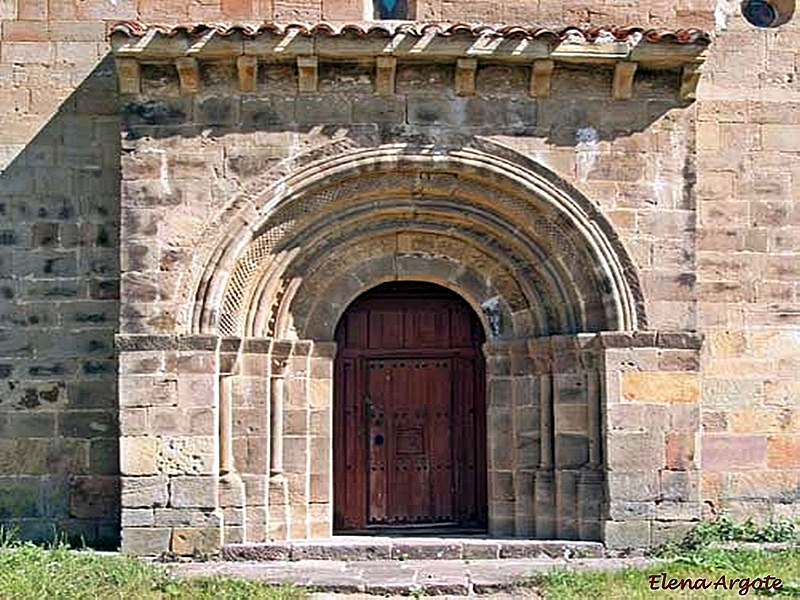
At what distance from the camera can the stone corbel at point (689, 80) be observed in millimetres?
8797

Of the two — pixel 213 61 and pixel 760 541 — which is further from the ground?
pixel 213 61

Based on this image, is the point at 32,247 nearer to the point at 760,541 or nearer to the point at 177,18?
the point at 177,18

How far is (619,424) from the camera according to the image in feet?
28.4

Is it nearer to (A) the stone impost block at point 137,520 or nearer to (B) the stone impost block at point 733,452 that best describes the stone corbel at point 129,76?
(A) the stone impost block at point 137,520

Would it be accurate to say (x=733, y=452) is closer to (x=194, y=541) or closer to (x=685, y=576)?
(x=685, y=576)

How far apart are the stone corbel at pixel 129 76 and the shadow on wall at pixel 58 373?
3.71 ft

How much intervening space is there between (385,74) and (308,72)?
55cm

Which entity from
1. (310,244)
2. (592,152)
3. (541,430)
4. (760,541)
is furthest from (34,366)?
(760,541)

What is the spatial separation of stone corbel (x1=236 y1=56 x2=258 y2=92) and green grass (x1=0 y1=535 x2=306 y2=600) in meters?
3.38

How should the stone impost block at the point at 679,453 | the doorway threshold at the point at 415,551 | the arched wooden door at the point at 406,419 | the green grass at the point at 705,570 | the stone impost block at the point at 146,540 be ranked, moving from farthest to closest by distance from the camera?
the arched wooden door at the point at 406,419
the stone impost block at the point at 679,453
the doorway threshold at the point at 415,551
the stone impost block at the point at 146,540
the green grass at the point at 705,570

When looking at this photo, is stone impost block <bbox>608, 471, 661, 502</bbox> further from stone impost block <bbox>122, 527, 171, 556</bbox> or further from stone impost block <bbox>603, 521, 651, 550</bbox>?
stone impost block <bbox>122, 527, 171, 556</bbox>

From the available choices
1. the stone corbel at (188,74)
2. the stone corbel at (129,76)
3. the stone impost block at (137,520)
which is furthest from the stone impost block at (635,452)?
the stone corbel at (129,76)

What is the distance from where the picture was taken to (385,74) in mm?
8711

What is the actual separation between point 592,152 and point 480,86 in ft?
3.09
